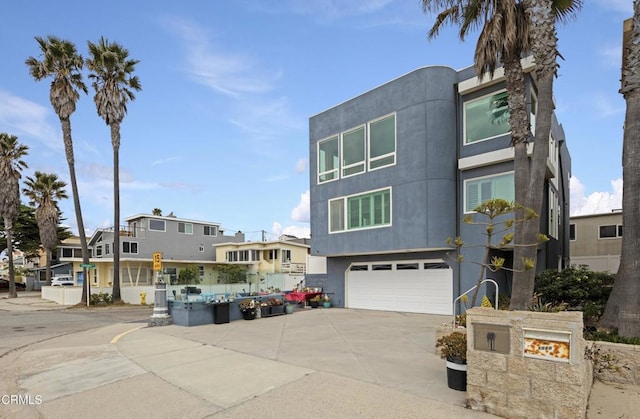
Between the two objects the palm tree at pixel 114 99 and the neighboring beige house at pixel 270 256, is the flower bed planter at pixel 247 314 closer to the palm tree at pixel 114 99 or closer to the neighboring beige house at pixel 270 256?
the palm tree at pixel 114 99

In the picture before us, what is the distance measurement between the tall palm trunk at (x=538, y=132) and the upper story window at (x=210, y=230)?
35.6 meters

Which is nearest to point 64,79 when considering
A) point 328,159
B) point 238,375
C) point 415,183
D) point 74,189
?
point 74,189

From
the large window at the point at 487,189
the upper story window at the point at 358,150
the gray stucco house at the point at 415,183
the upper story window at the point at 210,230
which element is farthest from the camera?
the upper story window at the point at 210,230

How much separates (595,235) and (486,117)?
1747cm

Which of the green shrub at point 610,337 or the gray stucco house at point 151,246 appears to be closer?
the green shrub at point 610,337

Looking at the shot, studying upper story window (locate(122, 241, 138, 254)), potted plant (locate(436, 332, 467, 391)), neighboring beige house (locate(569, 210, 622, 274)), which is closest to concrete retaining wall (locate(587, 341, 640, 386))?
potted plant (locate(436, 332, 467, 391))

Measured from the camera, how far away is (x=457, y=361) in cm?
580

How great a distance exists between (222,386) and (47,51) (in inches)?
1047

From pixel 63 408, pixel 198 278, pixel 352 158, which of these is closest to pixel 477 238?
pixel 352 158

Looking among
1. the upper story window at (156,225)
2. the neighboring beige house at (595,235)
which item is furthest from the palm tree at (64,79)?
the neighboring beige house at (595,235)

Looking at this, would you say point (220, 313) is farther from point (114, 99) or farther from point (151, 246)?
point (151, 246)

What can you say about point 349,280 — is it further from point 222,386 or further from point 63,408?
point 63,408

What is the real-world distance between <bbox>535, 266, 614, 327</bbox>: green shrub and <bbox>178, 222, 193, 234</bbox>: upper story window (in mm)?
33369

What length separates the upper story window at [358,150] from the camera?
16.5m
